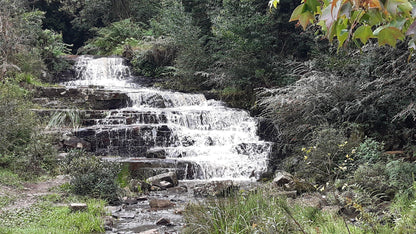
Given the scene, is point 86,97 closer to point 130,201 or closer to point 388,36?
point 130,201

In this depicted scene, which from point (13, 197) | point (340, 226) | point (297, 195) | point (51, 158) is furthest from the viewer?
point (51, 158)

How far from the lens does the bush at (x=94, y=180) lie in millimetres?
6711

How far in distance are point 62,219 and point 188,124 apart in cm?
680

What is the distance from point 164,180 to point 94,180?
198 cm

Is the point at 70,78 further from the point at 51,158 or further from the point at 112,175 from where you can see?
the point at 112,175

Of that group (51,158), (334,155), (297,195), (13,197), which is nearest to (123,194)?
(13,197)

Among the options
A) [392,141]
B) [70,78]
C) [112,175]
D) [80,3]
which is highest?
[80,3]

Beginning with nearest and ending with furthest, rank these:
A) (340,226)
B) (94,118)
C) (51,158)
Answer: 1. (340,226)
2. (51,158)
3. (94,118)

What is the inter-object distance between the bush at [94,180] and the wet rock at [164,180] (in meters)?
1.23

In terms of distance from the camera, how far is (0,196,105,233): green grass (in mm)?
4723

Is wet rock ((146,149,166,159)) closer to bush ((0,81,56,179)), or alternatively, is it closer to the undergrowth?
bush ((0,81,56,179))

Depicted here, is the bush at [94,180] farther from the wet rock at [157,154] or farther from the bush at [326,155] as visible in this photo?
the bush at [326,155]

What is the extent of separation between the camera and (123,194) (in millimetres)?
7176

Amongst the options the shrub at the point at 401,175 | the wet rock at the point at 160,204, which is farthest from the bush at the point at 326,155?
the wet rock at the point at 160,204
